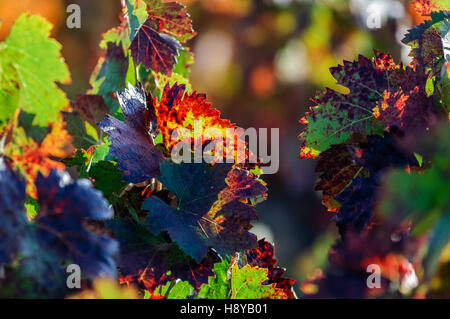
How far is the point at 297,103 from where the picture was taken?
4281 mm

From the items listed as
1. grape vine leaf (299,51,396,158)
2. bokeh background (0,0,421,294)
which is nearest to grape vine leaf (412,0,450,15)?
grape vine leaf (299,51,396,158)

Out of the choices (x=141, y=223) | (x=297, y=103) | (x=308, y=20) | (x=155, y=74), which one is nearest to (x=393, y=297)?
(x=141, y=223)

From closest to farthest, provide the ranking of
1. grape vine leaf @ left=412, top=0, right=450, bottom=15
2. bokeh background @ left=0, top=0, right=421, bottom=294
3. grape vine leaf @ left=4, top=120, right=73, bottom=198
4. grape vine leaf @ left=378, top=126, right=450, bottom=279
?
grape vine leaf @ left=378, top=126, right=450, bottom=279 < grape vine leaf @ left=4, top=120, right=73, bottom=198 < grape vine leaf @ left=412, top=0, right=450, bottom=15 < bokeh background @ left=0, top=0, right=421, bottom=294

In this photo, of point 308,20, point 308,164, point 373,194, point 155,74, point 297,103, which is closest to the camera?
point 373,194

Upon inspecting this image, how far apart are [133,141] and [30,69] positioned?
0.10 metres

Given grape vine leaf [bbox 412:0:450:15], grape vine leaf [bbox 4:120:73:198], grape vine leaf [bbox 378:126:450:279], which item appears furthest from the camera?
grape vine leaf [bbox 412:0:450:15]

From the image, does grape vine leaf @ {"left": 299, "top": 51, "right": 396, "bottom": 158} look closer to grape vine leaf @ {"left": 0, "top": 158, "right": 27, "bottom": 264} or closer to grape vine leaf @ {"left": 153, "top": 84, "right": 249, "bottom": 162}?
grape vine leaf @ {"left": 153, "top": 84, "right": 249, "bottom": 162}

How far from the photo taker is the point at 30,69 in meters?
0.44

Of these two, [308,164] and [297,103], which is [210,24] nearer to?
[297,103]

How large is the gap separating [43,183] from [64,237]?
0.13 ft

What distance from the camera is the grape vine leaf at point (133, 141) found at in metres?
0.44

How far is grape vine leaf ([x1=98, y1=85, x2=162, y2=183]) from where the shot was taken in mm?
438

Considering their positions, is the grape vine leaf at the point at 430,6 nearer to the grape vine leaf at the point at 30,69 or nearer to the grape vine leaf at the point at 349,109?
the grape vine leaf at the point at 349,109

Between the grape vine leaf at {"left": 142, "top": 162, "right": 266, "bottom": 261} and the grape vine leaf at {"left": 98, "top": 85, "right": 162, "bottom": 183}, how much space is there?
19mm
